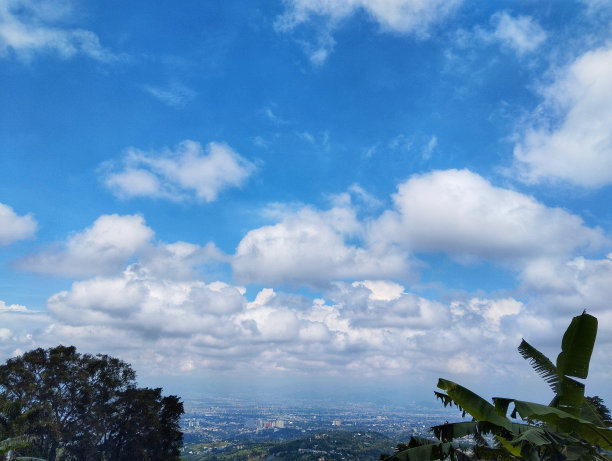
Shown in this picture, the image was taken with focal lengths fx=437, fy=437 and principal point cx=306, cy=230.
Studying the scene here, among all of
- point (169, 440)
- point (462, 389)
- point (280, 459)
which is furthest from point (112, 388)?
point (280, 459)

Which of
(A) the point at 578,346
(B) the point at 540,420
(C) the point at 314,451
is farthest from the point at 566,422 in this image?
(C) the point at 314,451

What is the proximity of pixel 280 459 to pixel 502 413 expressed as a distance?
11093cm

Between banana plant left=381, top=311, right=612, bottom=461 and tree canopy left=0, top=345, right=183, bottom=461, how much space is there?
1292 inches

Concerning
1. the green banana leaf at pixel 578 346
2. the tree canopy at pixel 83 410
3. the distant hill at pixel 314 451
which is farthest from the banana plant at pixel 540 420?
the distant hill at pixel 314 451

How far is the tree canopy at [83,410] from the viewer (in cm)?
3250

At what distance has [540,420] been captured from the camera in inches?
350

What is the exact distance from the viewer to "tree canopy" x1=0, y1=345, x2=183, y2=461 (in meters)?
32.5

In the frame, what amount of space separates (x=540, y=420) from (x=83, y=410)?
36.9 m

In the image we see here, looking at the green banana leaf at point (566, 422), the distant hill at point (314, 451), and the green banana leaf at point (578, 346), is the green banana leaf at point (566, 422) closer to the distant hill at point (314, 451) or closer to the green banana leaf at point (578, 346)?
the green banana leaf at point (578, 346)

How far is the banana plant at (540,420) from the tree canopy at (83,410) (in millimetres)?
32812

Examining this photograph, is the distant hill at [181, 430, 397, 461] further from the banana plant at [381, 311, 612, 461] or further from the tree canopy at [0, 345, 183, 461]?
the banana plant at [381, 311, 612, 461]

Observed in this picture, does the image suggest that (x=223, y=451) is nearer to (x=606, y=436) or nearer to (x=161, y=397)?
(x=161, y=397)

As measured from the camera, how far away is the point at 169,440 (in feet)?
129

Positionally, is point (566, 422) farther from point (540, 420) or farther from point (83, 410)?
point (83, 410)
